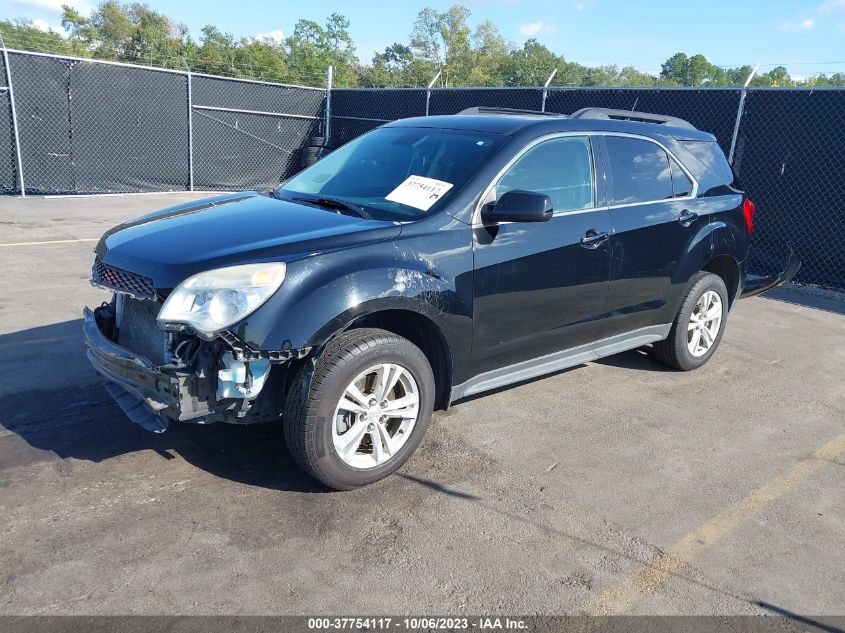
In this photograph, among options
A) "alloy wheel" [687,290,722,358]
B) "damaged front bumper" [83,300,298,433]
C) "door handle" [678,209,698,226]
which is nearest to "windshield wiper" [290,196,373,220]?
"damaged front bumper" [83,300,298,433]

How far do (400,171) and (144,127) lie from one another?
11569 millimetres

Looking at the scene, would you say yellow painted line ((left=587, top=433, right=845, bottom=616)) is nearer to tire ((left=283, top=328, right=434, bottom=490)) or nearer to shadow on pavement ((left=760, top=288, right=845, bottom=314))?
tire ((left=283, top=328, right=434, bottom=490))

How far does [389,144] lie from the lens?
4.90 m

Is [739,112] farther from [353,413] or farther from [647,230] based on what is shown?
[353,413]

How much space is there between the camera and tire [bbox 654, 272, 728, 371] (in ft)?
18.2

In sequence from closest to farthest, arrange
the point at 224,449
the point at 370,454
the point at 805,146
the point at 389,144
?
1. the point at 370,454
2. the point at 224,449
3. the point at 389,144
4. the point at 805,146

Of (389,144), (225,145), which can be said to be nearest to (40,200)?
(225,145)

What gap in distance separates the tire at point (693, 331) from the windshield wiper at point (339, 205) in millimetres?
2771

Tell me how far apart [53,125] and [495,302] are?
12.0m

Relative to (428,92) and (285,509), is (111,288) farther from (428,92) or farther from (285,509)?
(428,92)

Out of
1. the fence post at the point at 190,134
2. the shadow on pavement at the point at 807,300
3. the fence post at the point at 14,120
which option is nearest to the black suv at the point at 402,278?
the shadow on pavement at the point at 807,300

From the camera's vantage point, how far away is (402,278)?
12.1ft

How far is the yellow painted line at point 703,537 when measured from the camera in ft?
9.78

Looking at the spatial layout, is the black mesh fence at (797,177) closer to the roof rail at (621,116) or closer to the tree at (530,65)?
the roof rail at (621,116)
